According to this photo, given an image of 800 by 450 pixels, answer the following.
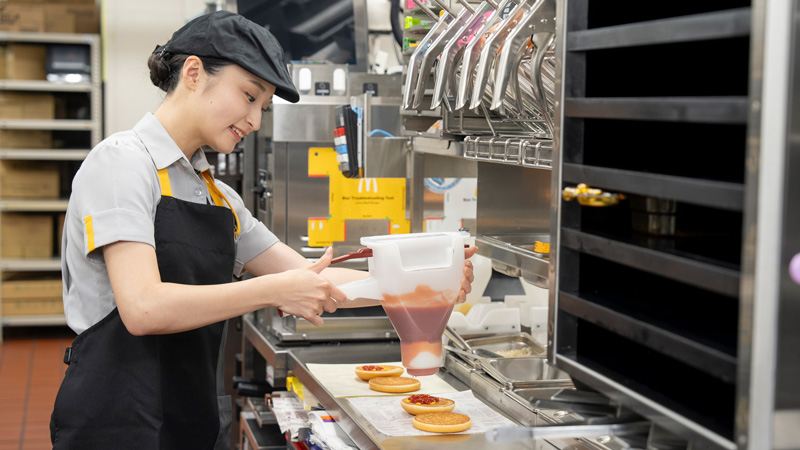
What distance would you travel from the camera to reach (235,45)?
1.97 meters

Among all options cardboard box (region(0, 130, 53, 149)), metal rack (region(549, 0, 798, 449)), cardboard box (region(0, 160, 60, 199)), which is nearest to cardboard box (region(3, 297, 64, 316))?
cardboard box (region(0, 160, 60, 199))

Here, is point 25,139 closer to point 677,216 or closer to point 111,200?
point 111,200

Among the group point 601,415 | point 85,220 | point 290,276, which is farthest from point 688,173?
point 85,220

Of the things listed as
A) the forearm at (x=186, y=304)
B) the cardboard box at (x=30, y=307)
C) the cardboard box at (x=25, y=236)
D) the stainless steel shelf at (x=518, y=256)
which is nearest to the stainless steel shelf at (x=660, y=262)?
the stainless steel shelf at (x=518, y=256)

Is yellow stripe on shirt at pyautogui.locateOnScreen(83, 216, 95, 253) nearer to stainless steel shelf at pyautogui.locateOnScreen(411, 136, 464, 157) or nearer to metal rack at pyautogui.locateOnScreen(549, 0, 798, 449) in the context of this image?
metal rack at pyautogui.locateOnScreen(549, 0, 798, 449)

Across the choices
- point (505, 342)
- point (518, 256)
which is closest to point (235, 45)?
point (518, 256)

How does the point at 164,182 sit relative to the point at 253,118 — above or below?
below

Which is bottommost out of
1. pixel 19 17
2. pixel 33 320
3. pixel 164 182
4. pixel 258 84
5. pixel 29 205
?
pixel 33 320

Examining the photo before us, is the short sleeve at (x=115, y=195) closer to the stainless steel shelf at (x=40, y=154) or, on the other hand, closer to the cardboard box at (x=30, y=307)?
the stainless steel shelf at (x=40, y=154)

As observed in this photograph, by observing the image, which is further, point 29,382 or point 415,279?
point 29,382

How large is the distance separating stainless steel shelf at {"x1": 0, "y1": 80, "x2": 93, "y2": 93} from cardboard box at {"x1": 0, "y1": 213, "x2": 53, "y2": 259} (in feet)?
3.46

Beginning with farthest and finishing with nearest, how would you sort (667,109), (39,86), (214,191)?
(39,86) → (214,191) → (667,109)

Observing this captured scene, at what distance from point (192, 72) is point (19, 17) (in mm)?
5814

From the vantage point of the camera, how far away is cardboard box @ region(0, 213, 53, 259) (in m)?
7.10
